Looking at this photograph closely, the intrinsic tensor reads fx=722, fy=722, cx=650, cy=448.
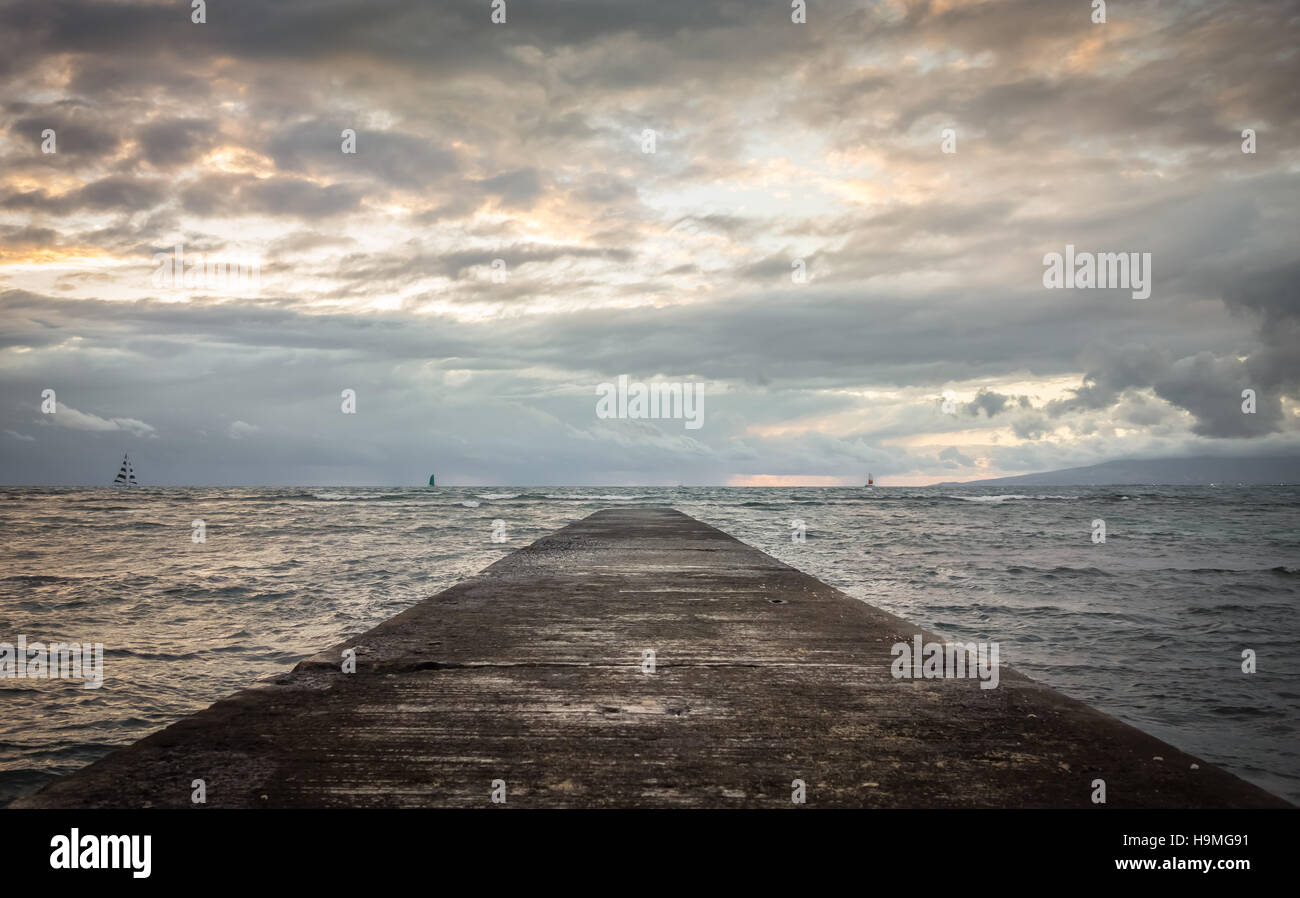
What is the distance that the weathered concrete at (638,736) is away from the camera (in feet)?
7.32

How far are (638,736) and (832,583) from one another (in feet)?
31.7

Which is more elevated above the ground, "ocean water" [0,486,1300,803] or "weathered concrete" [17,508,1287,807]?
"weathered concrete" [17,508,1287,807]

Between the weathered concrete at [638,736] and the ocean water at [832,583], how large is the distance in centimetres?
256

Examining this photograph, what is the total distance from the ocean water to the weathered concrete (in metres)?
2.56

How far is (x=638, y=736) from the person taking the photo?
9.06 feet

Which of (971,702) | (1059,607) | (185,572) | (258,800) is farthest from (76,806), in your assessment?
(185,572)

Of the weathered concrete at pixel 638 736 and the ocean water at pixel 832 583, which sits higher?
the weathered concrete at pixel 638 736

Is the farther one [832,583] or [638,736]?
[832,583]

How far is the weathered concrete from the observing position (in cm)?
223

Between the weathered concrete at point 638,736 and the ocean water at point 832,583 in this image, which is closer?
the weathered concrete at point 638,736

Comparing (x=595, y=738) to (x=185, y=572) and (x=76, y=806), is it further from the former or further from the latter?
(x=185, y=572)

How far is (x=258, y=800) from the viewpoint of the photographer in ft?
7.12

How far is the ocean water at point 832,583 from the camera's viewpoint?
5.40 meters
